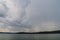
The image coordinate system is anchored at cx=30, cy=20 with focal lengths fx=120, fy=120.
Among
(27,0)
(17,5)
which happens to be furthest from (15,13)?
(27,0)

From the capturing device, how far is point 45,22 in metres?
1.41

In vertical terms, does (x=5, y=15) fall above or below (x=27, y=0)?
below

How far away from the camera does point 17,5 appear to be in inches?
56.7

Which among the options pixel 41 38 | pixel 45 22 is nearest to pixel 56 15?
pixel 45 22

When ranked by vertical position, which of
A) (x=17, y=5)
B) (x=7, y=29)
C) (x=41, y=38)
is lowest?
(x=41, y=38)

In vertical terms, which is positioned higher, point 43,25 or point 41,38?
point 43,25

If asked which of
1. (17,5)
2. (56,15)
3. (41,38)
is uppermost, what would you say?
(17,5)

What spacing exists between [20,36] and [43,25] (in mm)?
303

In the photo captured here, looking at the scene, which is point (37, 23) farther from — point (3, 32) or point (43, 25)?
point (3, 32)

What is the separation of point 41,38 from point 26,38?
18 centimetres

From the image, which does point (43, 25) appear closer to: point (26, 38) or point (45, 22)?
point (45, 22)

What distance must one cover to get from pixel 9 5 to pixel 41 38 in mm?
551

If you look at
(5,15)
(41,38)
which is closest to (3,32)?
(5,15)

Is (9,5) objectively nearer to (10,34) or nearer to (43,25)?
(10,34)
